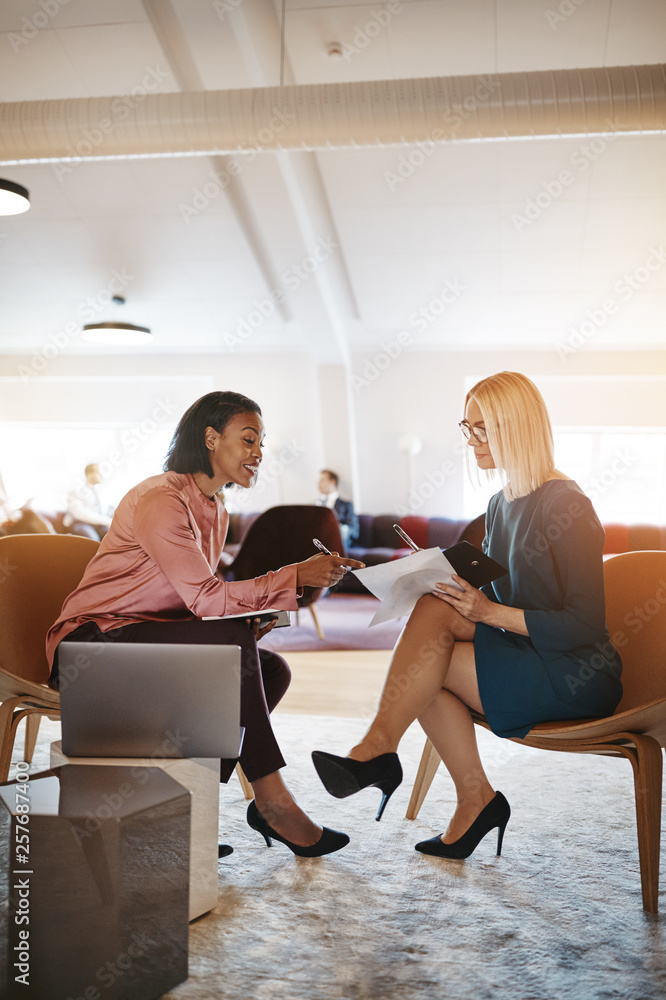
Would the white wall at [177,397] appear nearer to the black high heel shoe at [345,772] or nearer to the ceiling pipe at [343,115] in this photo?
the ceiling pipe at [343,115]

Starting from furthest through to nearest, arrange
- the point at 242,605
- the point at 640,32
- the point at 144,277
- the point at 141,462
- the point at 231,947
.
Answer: the point at 141,462
the point at 144,277
the point at 640,32
the point at 242,605
the point at 231,947

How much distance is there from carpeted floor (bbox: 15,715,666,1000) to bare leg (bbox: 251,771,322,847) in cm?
8

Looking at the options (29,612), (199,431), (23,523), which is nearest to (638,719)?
(199,431)

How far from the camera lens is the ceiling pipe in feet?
10.8

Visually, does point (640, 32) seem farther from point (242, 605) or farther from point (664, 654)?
point (242, 605)

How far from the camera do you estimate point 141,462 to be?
8914 mm

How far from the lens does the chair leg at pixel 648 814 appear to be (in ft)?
5.10

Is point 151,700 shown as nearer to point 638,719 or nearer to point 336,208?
point 638,719

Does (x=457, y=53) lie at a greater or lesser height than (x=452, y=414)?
greater

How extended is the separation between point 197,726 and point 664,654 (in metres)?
1.12

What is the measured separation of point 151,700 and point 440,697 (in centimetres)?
70

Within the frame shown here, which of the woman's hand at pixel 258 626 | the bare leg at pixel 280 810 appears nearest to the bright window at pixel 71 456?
the woman's hand at pixel 258 626

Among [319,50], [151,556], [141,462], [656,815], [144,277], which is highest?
[319,50]

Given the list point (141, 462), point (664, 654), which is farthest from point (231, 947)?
point (141, 462)
